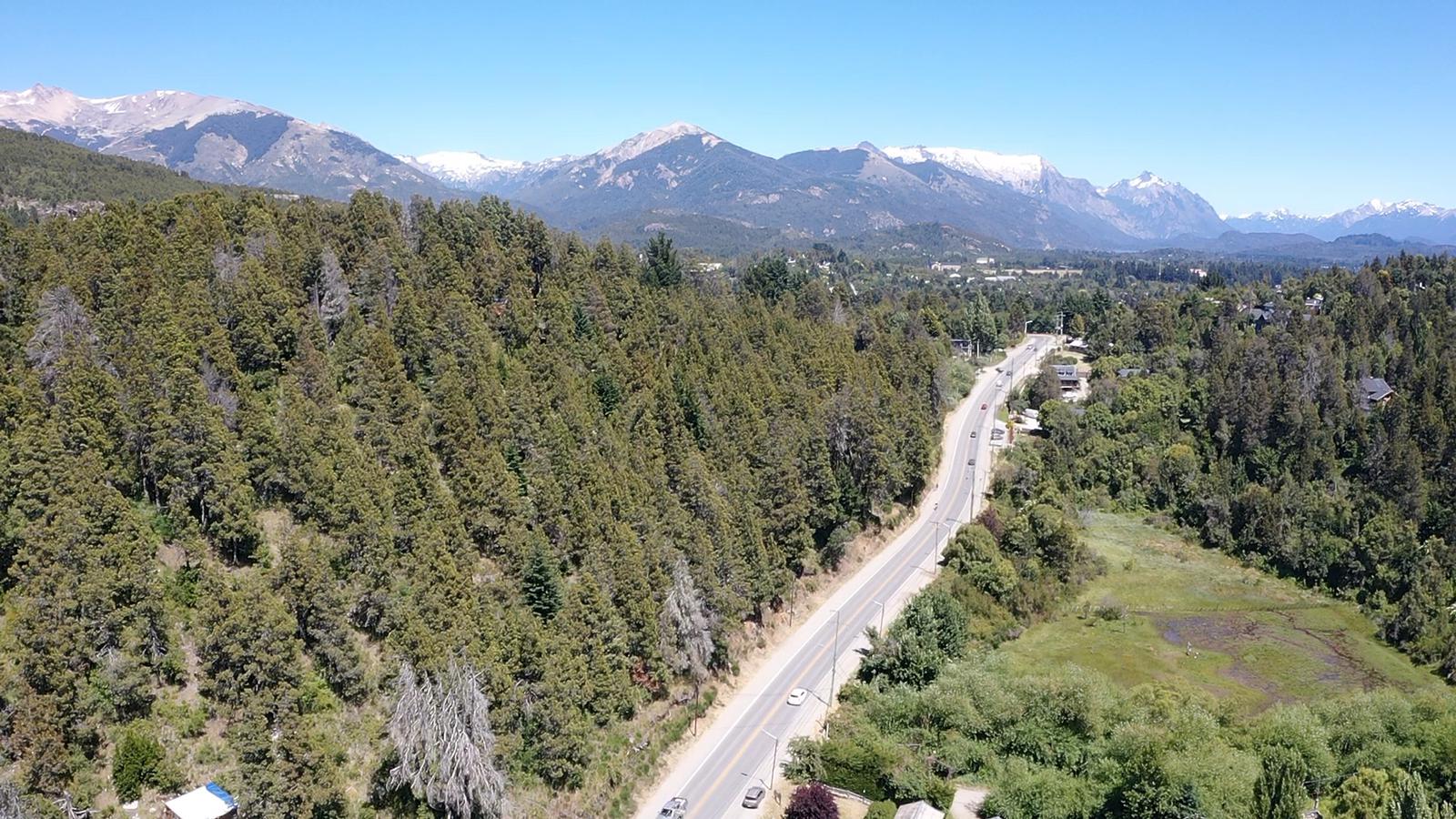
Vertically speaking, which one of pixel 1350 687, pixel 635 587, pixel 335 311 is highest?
pixel 335 311

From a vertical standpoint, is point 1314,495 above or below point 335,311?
below

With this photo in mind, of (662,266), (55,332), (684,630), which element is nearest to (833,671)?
(684,630)

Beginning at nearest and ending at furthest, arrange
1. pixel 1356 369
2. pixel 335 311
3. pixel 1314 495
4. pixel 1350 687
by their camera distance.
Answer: pixel 1350 687
pixel 335 311
pixel 1314 495
pixel 1356 369

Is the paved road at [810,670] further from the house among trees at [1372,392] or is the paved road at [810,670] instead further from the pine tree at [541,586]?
the house among trees at [1372,392]

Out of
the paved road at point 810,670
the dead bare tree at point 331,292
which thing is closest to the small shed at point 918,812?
the paved road at point 810,670

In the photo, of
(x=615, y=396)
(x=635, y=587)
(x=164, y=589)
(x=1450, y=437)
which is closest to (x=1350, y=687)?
(x=1450, y=437)

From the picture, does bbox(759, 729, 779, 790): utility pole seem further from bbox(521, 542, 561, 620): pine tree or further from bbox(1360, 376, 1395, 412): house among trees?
bbox(1360, 376, 1395, 412): house among trees

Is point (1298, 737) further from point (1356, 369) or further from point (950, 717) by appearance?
point (1356, 369)
